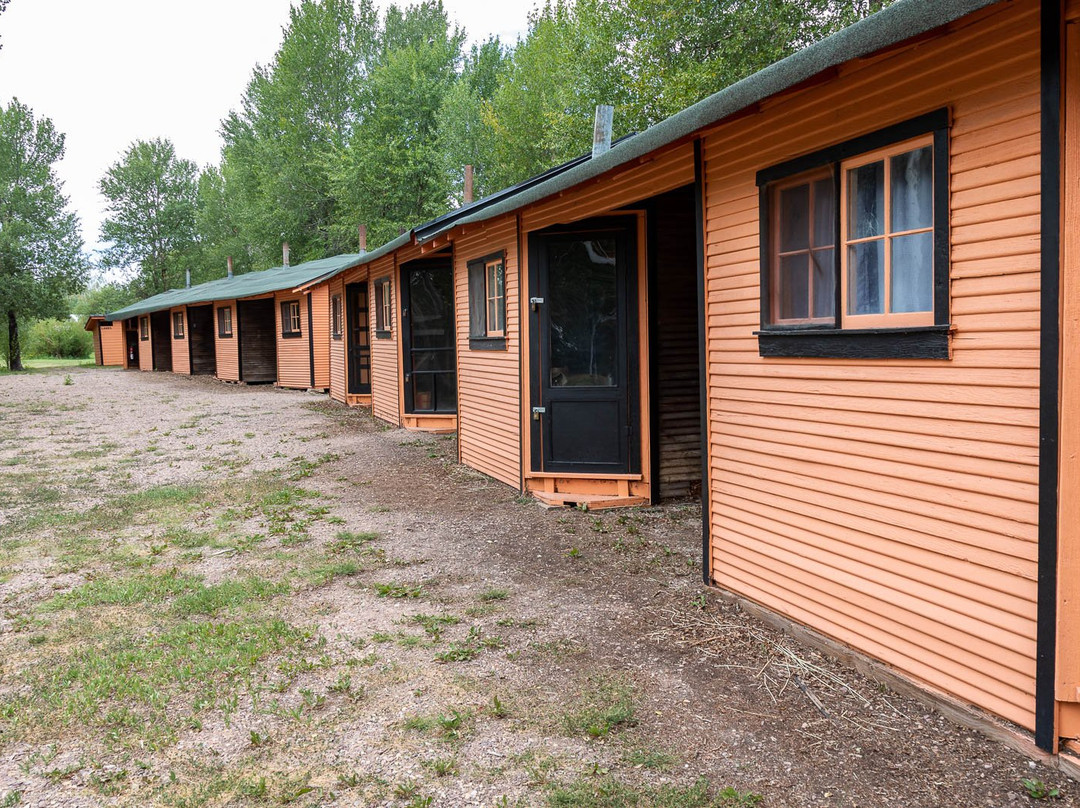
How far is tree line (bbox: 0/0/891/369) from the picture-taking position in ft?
91.3

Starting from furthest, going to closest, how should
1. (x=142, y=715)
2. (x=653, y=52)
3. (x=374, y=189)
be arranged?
(x=374, y=189) < (x=653, y=52) < (x=142, y=715)

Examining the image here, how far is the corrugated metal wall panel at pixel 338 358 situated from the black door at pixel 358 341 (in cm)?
25

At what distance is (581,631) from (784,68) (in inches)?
122

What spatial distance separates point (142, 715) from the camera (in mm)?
3693

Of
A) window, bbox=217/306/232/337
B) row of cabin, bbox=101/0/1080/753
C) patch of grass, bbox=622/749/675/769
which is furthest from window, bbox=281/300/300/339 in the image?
patch of grass, bbox=622/749/675/769

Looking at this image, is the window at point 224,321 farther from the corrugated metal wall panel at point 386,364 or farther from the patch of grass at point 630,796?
the patch of grass at point 630,796

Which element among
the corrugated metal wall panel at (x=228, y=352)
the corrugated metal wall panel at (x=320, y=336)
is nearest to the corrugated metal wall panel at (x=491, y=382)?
the corrugated metal wall panel at (x=320, y=336)

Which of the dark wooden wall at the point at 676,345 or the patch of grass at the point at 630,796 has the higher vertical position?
the dark wooden wall at the point at 676,345

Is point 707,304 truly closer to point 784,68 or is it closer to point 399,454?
point 784,68

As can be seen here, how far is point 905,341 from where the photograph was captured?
145 inches

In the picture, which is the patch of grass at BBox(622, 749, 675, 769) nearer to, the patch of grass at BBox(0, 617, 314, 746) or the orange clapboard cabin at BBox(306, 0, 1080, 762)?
the orange clapboard cabin at BBox(306, 0, 1080, 762)

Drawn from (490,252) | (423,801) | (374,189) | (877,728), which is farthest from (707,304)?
(374,189)

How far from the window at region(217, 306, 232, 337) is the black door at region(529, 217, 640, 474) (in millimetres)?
20894

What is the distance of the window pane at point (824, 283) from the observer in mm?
4211
